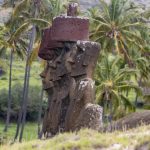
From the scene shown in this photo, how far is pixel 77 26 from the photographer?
42.5 ft

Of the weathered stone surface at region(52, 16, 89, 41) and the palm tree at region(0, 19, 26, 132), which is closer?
the weathered stone surface at region(52, 16, 89, 41)

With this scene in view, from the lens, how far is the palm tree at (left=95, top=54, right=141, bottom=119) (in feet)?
96.5

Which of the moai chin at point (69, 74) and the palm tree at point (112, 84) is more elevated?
the moai chin at point (69, 74)

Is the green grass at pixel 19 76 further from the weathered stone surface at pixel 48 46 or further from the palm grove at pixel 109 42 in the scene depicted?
the weathered stone surface at pixel 48 46

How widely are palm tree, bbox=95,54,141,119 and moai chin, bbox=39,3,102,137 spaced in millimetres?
15575

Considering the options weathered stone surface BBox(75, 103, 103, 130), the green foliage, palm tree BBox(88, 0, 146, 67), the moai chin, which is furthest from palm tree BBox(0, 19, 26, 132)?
weathered stone surface BBox(75, 103, 103, 130)

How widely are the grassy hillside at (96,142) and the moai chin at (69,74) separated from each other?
1717 millimetres

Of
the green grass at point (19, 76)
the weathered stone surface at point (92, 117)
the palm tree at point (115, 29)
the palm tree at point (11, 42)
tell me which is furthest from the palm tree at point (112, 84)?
the green grass at point (19, 76)

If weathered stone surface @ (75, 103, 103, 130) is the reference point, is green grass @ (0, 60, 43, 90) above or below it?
below

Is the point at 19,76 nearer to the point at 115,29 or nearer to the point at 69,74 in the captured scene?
the point at 115,29

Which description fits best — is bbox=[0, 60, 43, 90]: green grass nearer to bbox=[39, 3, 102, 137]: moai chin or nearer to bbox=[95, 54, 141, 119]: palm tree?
bbox=[95, 54, 141, 119]: palm tree

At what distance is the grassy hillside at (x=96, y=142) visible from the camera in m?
9.02

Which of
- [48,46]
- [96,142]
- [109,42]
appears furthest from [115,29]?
[96,142]

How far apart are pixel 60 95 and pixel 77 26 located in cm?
182
